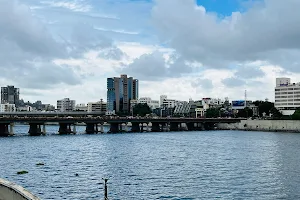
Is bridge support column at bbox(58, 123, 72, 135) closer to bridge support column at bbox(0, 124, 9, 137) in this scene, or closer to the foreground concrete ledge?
bridge support column at bbox(0, 124, 9, 137)

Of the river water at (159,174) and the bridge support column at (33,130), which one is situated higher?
the bridge support column at (33,130)

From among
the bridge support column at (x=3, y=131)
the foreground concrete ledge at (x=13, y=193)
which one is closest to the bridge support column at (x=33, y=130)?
the bridge support column at (x=3, y=131)

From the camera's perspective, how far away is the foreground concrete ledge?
78.0 feet

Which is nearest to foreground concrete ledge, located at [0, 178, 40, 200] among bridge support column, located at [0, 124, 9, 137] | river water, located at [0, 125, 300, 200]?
river water, located at [0, 125, 300, 200]

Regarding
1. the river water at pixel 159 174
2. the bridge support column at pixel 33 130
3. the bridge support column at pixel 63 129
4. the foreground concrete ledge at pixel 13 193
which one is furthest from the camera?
the bridge support column at pixel 63 129

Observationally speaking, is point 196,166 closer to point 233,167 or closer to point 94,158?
point 233,167

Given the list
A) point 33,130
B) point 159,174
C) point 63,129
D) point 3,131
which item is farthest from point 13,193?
point 63,129

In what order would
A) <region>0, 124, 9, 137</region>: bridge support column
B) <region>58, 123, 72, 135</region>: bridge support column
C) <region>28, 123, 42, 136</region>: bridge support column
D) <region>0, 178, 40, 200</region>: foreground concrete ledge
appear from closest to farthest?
<region>0, 178, 40, 200</region>: foreground concrete ledge < <region>0, 124, 9, 137</region>: bridge support column < <region>28, 123, 42, 136</region>: bridge support column < <region>58, 123, 72, 135</region>: bridge support column

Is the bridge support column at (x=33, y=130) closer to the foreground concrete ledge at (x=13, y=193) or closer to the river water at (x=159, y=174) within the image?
the river water at (x=159, y=174)

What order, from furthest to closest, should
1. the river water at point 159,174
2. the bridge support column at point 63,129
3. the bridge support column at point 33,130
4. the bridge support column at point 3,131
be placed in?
1. the bridge support column at point 63,129
2. the bridge support column at point 33,130
3. the bridge support column at point 3,131
4. the river water at point 159,174

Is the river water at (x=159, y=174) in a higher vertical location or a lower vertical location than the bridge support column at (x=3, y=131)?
lower

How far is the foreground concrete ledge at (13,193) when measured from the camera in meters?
23.8

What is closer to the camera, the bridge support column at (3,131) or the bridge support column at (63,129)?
the bridge support column at (3,131)

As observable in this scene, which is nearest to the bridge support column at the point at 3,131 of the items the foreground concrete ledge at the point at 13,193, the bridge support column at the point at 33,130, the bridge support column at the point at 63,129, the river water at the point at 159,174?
the bridge support column at the point at 33,130
